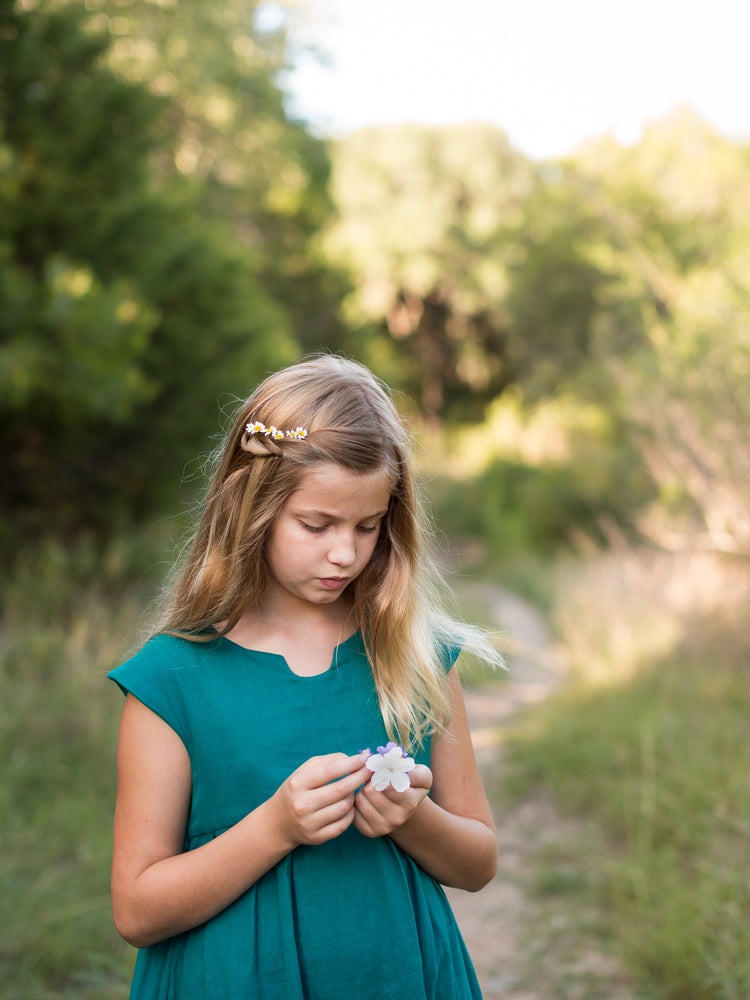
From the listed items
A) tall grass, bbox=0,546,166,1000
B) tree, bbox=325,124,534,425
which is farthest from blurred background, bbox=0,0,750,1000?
tree, bbox=325,124,534,425

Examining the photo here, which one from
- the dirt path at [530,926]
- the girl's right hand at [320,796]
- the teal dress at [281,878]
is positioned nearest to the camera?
the girl's right hand at [320,796]

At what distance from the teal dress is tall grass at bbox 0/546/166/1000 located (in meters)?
0.27

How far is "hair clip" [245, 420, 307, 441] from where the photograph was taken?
4.97 ft

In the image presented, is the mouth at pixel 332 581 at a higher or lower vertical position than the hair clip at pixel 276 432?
lower

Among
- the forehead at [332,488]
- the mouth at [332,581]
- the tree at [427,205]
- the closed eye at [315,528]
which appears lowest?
the mouth at [332,581]

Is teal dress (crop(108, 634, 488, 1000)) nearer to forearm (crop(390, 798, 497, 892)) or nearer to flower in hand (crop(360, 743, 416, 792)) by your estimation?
forearm (crop(390, 798, 497, 892))

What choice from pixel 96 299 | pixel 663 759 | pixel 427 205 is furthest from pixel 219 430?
pixel 427 205

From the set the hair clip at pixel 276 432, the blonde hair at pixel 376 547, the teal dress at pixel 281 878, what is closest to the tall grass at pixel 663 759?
the teal dress at pixel 281 878

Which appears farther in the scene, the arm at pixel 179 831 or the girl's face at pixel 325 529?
the girl's face at pixel 325 529

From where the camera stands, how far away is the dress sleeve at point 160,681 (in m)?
1.43

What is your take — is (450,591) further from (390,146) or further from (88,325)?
(390,146)

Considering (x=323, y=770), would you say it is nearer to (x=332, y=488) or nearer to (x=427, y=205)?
(x=332, y=488)

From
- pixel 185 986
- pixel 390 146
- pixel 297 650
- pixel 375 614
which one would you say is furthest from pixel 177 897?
pixel 390 146

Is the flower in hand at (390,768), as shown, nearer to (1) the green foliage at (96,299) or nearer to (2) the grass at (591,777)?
(2) the grass at (591,777)
